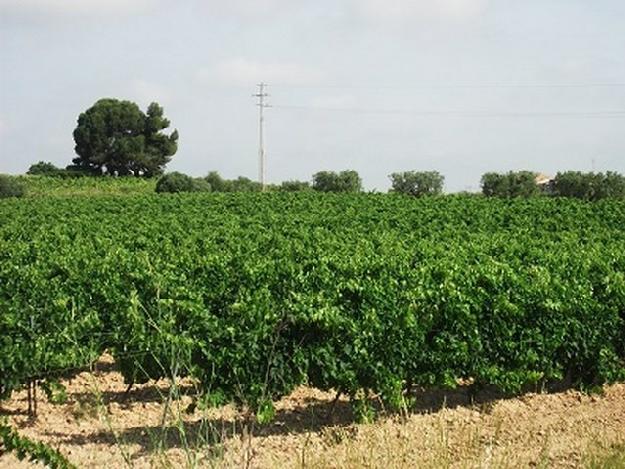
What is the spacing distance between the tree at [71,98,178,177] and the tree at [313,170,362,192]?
84.6 ft

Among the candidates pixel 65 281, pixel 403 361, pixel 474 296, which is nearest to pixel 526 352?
pixel 474 296

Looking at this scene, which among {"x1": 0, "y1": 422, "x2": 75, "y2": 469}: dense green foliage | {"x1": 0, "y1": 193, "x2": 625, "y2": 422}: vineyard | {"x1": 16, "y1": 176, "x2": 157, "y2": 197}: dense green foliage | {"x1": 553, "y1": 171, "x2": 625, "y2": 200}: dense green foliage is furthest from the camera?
{"x1": 16, "y1": 176, "x2": 157, "y2": 197}: dense green foliage

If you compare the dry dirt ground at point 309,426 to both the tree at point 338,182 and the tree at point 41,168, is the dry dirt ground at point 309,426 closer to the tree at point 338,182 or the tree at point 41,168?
the tree at point 338,182

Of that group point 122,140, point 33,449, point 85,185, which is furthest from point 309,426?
point 122,140

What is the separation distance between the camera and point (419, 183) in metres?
62.7

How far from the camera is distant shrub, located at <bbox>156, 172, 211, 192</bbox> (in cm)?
6003

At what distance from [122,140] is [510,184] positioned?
40.6 m

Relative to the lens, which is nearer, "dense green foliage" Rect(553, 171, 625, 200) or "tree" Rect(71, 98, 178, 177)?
"dense green foliage" Rect(553, 171, 625, 200)

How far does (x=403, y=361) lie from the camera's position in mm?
8945

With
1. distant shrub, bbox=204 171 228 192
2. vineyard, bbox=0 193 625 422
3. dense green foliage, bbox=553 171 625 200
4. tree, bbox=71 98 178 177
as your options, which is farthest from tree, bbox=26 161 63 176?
vineyard, bbox=0 193 625 422

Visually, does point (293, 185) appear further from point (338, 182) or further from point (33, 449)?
point (33, 449)

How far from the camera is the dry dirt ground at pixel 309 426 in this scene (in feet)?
22.6

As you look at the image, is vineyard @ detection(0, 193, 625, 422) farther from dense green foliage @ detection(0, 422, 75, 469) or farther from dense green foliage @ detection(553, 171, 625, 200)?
dense green foliage @ detection(553, 171, 625, 200)

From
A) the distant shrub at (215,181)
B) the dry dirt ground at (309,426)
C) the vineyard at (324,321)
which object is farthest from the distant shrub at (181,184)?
the dry dirt ground at (309,426)
